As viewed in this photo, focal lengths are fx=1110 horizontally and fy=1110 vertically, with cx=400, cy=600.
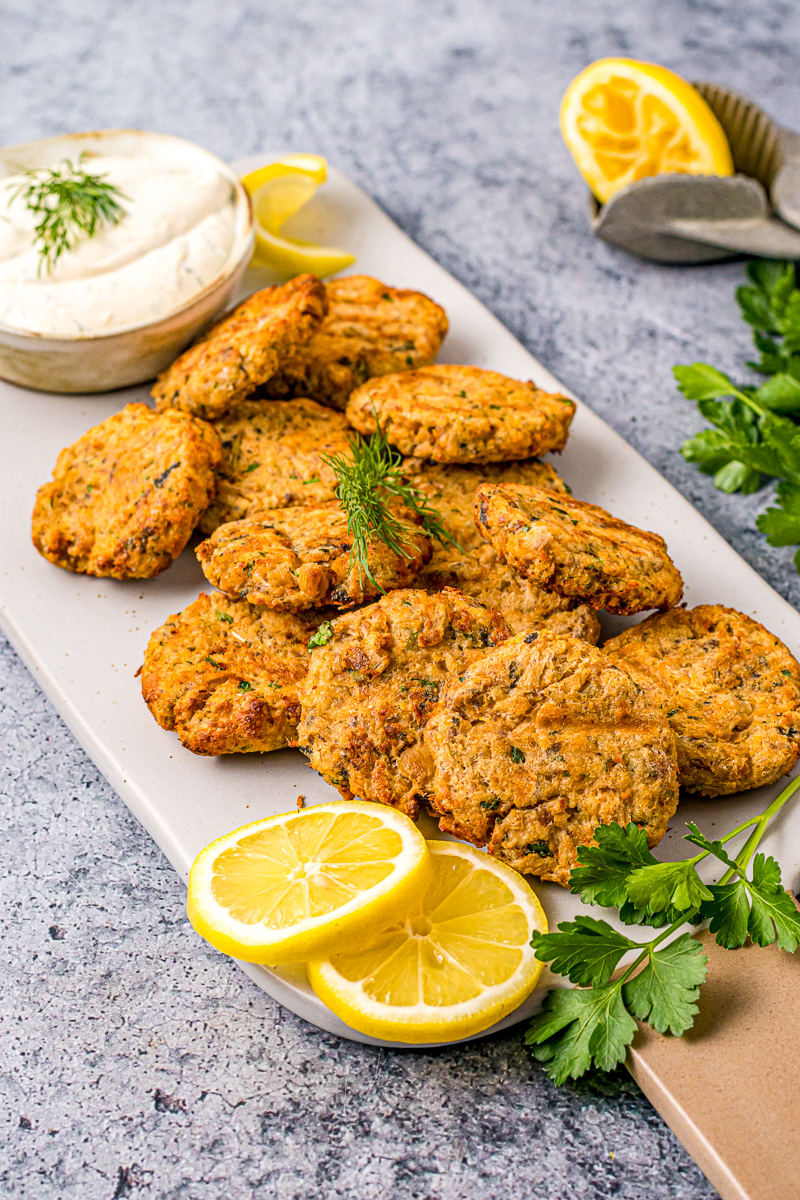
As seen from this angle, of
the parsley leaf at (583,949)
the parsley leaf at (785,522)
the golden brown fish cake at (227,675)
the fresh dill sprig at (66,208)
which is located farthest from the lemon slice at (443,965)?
the fresh dill sprig at (66,208)

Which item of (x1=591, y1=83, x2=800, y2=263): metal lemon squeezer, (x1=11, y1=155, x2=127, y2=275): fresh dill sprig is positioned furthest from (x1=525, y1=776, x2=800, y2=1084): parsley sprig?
(x1=591, y1=83, x2=800, y2=263): metal lemon squeezer

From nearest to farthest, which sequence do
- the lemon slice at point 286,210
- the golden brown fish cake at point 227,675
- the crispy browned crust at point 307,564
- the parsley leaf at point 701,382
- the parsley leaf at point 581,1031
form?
the parsley leaf at point 581,1031, the golden brown fish cake at point 227,675, the crispy browned crust at point 307,564, the parsley leaf at point 701,382, the lemon slice at point 286,210

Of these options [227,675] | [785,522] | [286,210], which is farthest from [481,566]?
[286,210]

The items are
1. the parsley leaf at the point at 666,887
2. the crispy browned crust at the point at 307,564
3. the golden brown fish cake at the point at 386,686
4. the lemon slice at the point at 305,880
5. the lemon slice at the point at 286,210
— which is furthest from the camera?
the lemon slice at the point at 286,210

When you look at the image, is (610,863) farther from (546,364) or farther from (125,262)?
(125,262)

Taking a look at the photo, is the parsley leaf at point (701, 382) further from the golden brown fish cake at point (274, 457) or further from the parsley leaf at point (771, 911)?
the parsley leaf at point (771, 911)

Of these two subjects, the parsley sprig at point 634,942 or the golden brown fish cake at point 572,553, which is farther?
the golden brown fish cake at point 572,553

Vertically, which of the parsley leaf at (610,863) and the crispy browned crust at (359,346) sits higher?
the crispy browned crust at (359,346)
